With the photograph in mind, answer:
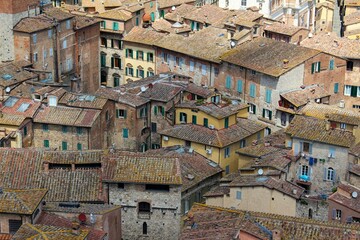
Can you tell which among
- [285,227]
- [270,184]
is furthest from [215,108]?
[285,227]

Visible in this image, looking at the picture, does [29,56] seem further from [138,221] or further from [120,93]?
[138,221]

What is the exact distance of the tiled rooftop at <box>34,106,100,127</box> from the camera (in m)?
87.4

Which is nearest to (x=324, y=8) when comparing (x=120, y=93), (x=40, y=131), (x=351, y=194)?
(x=120, y=93)

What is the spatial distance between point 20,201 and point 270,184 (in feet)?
65.2

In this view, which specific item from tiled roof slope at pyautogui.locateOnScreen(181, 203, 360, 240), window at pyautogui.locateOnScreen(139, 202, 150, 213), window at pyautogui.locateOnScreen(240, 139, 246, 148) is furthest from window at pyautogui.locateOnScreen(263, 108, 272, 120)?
tiled roof slope at pyautogui.locateOnScreen(181, 203, 360, 240)

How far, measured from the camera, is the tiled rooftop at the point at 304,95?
95281mm

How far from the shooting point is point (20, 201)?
6334cm

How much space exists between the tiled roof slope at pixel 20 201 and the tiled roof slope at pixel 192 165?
1578cm

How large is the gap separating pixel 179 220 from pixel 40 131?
2128cm

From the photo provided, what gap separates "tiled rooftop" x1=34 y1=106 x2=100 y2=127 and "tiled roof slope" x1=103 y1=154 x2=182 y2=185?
13.7 meters

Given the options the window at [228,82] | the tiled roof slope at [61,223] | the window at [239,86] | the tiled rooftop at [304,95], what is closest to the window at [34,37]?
the window at [228,82]

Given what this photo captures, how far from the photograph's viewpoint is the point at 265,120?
324 ft

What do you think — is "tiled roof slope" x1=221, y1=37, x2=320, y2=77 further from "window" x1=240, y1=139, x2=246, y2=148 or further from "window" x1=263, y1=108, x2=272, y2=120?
"window" x1=240, y1=139, x2=246, y2=148

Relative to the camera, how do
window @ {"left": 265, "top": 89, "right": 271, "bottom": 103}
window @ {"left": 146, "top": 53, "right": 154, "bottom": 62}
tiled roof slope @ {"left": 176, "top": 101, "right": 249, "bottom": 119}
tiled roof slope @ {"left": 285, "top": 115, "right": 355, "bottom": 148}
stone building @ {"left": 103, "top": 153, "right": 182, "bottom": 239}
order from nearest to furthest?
stone building @ {"left": 103, "top": 153, "right": 182, "bottom": 239} → tiled roof slope @ {"left": 285, "top": 115, "right": 355, "bottom": 148} → tiled roof slope @ {"left": 176, "top": 101, "right": 249, "bottom": 119} → window @ {"left": 265, "top": 89, "right": 271, "bottom": 103} → window @ {"left": 146, "top": 53, "right": 154, "bottom": 62}
